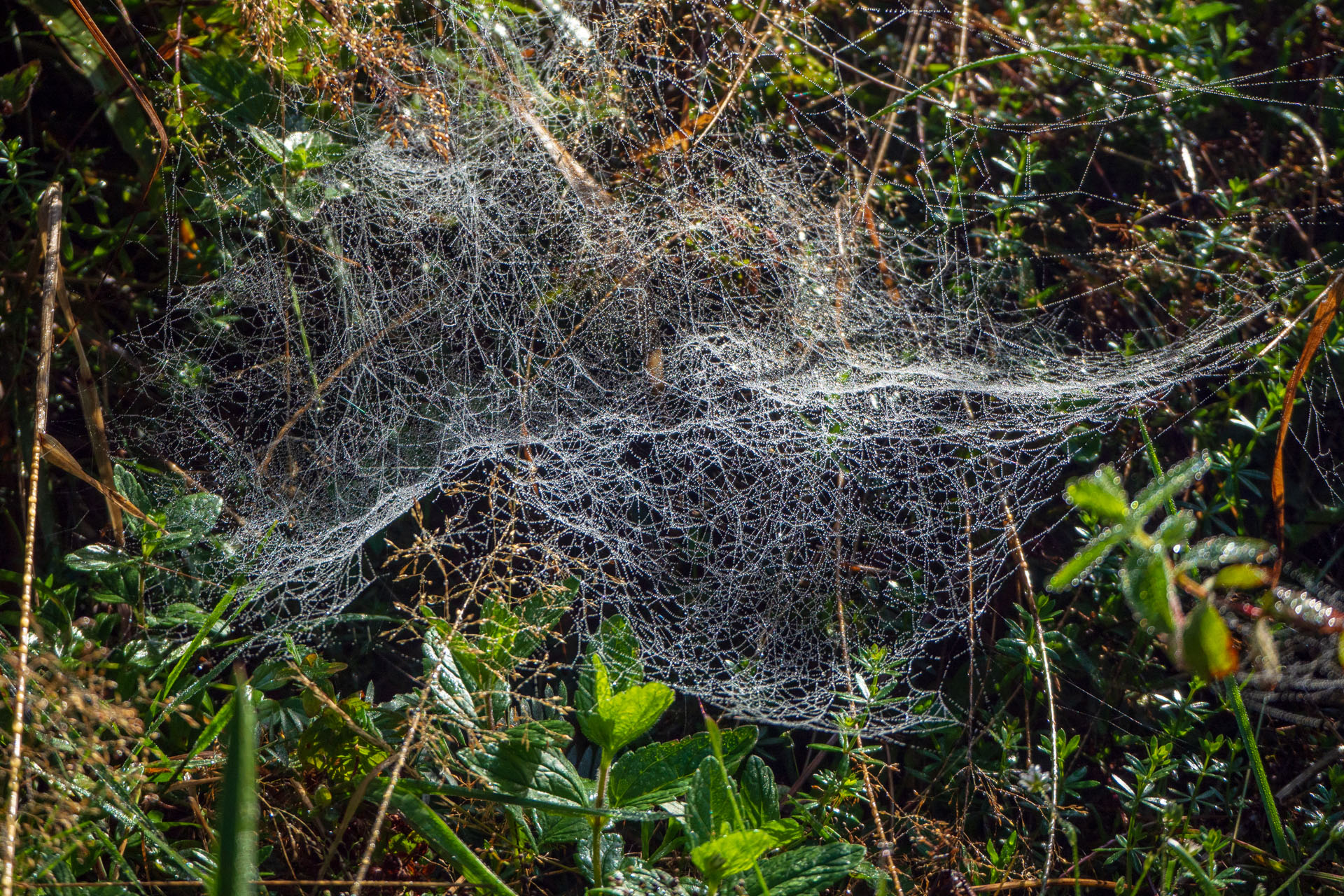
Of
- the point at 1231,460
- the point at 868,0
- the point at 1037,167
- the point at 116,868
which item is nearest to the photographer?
the point at 116,868

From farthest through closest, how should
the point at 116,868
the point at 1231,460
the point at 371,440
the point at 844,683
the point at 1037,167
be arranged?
the point at 1037,167 < the point at 371,440 < the point at 1231,460 < the point at 844,683 < the point at 116,868

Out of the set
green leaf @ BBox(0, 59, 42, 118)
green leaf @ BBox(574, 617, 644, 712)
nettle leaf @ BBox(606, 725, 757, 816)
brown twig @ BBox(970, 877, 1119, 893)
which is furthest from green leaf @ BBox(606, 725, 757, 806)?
green leaf @ BBox(0, 59, 42, 118)

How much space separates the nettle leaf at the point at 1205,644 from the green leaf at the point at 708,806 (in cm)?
69

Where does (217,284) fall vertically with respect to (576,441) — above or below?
above

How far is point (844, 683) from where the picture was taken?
1.91 meters

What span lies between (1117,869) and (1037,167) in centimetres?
167

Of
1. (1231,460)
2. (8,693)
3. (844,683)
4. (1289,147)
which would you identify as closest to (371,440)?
(8,693)

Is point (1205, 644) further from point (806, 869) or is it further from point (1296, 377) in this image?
point (1296, 377)

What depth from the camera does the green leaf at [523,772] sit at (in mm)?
1423

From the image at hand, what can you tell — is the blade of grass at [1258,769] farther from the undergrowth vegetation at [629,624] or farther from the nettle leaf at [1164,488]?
the nettle leaf at [1164,488]

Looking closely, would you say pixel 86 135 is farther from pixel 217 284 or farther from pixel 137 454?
pixel 137 454

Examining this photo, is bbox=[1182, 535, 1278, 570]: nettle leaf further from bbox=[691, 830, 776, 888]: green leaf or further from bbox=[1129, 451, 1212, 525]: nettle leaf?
bbox=[691, 830, 776, 888]: green leaf

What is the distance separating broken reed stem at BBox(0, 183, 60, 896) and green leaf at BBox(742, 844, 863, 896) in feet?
3.19

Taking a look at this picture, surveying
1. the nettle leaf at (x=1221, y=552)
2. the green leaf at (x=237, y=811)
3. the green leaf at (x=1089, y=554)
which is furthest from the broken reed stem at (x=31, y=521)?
the nettle leaf at (x=1221, y=552)
